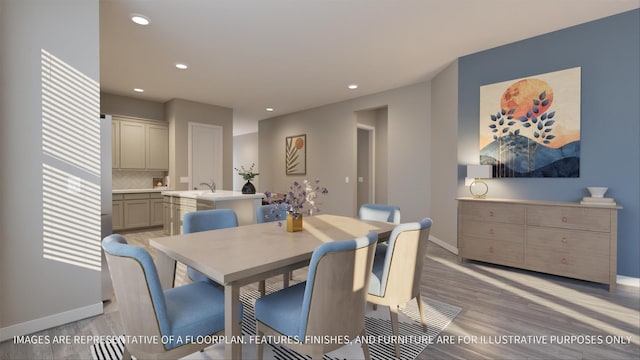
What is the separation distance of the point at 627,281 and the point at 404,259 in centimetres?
300

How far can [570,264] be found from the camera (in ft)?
10.0

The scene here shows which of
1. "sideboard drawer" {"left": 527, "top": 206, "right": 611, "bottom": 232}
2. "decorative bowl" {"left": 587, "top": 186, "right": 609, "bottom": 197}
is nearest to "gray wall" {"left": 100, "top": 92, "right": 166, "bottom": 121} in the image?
"sideboard drawer" {"left": 527, "top": 206, "right": 611, "bottom": 232}

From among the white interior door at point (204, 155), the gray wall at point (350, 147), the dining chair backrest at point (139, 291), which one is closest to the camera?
the dining chair backrest at point (139, 291)

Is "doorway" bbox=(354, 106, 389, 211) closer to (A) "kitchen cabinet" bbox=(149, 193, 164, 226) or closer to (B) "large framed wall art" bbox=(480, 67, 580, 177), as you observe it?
(B) "large framed wall art" bbox=(480, 67, 580, 177)

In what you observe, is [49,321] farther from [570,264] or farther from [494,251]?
[570,264]

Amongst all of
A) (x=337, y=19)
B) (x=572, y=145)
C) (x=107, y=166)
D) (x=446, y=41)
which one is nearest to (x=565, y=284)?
(x=572, y=145)

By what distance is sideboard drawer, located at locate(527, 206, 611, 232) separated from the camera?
9.48 feet

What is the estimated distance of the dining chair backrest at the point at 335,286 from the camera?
127 cm

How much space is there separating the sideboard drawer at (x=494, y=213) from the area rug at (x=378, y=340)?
4.75 ft

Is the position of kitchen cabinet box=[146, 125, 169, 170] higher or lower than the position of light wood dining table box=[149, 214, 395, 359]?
higher

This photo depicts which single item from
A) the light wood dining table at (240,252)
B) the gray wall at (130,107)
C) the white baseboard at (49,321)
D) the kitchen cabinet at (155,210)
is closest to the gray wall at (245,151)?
the gray wall at (130,107)

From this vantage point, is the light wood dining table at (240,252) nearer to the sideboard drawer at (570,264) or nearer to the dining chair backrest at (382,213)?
the dining chair backrest at (382,213)

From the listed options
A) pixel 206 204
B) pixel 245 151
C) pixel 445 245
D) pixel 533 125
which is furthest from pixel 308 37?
pixel 245 151

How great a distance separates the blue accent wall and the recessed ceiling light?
4266mm
